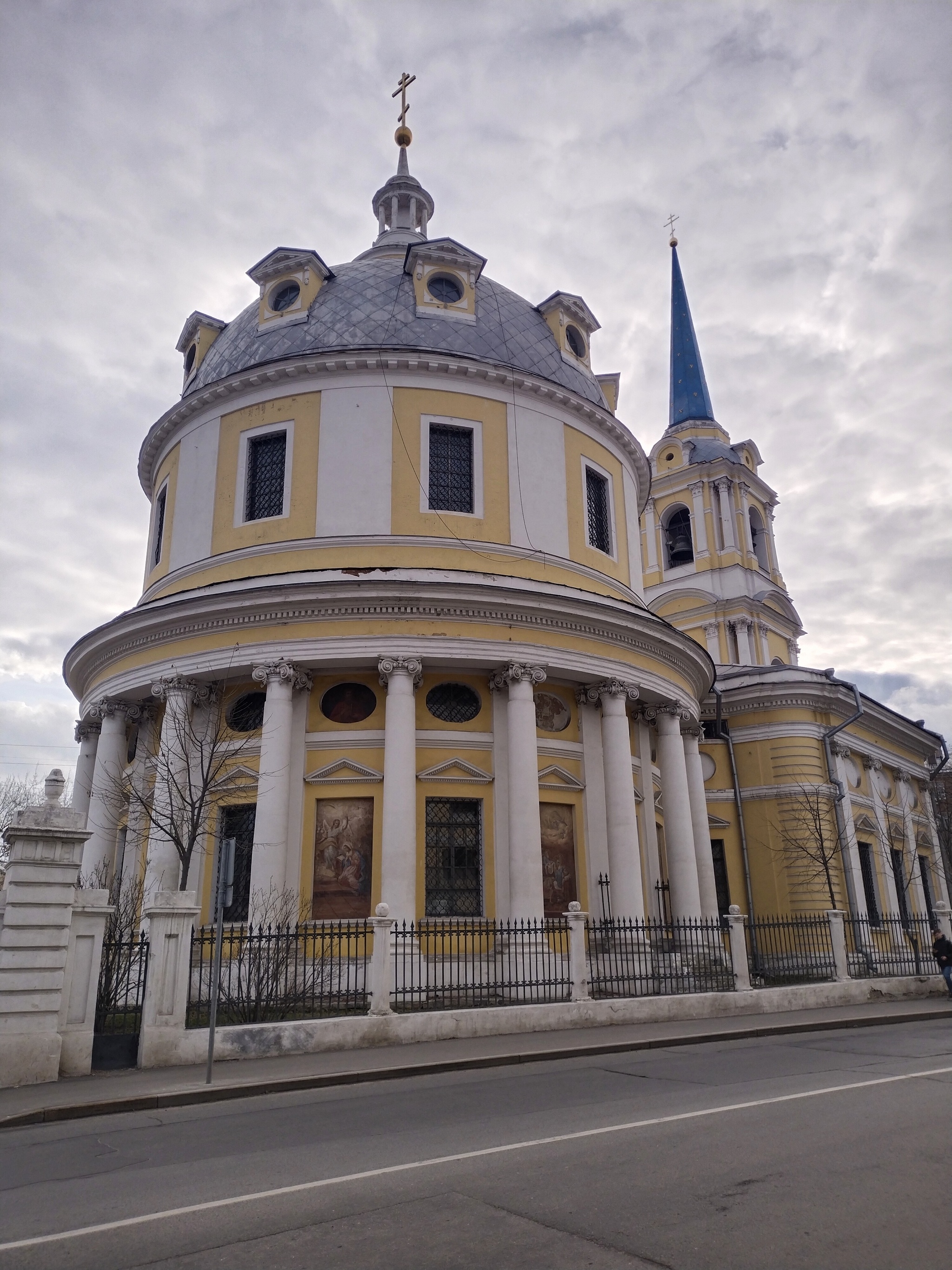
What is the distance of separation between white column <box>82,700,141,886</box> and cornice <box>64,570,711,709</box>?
136 cm

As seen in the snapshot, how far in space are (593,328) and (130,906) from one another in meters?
18.8

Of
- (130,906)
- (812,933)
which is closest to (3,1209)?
(130,906)

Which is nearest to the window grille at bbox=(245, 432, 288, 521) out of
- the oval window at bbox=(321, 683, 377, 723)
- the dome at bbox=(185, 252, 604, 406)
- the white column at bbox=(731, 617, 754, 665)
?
the dome at bbox=(185, 252, 604, 406)

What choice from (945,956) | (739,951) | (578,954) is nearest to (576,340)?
(739,951)

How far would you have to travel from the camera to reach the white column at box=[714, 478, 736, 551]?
39.0 m

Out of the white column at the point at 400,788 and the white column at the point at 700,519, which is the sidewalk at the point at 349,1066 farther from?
the white column at the point at 700,519

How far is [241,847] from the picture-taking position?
19156 millimetres

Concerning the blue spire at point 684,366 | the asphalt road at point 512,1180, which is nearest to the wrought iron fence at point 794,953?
the asphalt road at point 512,1180

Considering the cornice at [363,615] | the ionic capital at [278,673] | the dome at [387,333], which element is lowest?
the ionic capital at [278,673]

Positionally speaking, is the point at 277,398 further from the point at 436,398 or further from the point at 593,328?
the point at 593,328

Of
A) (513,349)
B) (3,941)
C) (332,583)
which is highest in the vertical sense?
(513,349)

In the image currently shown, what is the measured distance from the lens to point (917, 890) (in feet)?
114

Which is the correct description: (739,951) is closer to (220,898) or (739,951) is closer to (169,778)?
(220,898)

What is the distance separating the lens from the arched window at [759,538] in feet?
134
